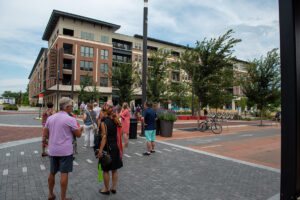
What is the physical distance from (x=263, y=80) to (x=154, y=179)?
65.7 ft

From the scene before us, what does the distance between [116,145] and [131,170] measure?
189 cm

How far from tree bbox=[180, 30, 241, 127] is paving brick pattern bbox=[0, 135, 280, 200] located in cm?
810

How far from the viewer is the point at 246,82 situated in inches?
860

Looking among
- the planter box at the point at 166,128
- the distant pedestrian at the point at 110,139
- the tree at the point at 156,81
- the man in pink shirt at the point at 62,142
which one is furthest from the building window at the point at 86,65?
the man in pink shirt at the point at 62,142

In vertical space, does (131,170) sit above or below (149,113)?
below

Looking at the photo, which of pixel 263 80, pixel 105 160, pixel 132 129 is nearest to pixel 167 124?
pixel 132 129

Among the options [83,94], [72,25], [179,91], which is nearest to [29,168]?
[179,91]

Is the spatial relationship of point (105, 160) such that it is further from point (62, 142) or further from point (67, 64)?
point (67, 64)

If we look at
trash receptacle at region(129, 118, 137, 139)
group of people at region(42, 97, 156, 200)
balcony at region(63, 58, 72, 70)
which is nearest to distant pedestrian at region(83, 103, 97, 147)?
trash receptacle at region(129, 118, 137, 139)

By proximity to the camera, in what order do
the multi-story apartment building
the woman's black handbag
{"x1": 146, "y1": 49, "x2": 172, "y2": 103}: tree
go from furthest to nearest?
the multi-story apartment building < {"x1": 146, "y1": 49, "x2": 172, "y2": 103}: tree < the woman's black handbag

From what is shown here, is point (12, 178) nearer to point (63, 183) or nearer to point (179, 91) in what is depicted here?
point (63, 183)

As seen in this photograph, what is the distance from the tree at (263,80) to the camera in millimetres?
20547

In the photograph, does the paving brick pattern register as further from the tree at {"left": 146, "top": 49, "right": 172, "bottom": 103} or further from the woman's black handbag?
the tree at {"left": 146, "top": 49, "right": 172, "bottom": 103}

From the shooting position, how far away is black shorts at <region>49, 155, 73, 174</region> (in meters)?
3.38
